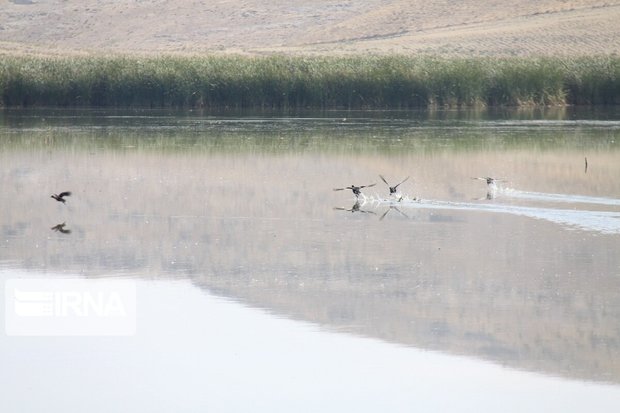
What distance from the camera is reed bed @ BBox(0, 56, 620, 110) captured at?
38.2 m

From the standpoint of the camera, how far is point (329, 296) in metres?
10.9

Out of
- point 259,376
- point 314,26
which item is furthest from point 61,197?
point 314,26

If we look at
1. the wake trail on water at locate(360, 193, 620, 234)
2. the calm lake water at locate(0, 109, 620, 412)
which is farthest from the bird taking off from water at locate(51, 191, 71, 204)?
the wake trail on water at locate(360, 193, 620, 234)

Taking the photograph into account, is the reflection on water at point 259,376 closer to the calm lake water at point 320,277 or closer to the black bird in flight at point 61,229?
the calm lake water at point 320,277

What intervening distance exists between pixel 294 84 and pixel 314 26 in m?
59.5

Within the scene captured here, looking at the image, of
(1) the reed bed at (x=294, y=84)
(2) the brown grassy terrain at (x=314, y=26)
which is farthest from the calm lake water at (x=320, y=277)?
(2) the brown grassy terrain at (x=314, y=26)

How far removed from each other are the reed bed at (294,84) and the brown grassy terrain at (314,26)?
23281 mm

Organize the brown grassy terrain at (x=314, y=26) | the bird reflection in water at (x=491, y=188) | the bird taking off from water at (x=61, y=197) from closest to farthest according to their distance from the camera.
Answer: the bird taking off from water at (x=61, y=197)
the bird reflection in water at (x=491, y=188)
the brown grassy terrain at (x=314, y=26)

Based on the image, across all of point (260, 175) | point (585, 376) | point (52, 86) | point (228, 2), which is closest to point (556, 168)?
point (260, 175)

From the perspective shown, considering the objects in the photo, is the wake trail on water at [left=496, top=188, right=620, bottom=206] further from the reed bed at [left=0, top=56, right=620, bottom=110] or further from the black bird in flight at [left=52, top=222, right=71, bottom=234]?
the reed bed at [left=0, top=56, right=620, bottom=110]

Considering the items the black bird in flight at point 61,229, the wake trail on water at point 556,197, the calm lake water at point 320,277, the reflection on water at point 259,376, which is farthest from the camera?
the wake trail on water at point 556,197

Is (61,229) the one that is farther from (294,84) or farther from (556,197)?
(294,84)

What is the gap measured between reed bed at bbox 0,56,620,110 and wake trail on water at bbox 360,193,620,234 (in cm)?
2110

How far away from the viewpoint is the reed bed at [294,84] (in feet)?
125
